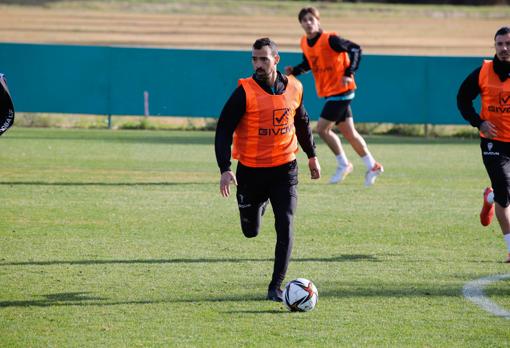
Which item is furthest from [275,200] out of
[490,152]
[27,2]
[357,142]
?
[27,2]

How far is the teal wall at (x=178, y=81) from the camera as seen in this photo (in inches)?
976

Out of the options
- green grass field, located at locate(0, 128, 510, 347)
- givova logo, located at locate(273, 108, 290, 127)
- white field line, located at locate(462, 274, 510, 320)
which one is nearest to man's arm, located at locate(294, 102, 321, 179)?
givova logo, located at locate(273, 108, 290, 127)

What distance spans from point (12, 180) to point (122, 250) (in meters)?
5.50

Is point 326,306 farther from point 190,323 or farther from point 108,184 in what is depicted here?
point 108,184

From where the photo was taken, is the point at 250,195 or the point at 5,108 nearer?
the point at 5,108

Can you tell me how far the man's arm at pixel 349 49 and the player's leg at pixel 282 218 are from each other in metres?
6.46

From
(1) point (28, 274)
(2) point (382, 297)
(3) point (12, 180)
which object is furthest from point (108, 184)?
(2) point (382, 297)

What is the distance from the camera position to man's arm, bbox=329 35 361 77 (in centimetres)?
1507

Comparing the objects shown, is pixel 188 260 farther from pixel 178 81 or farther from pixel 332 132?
pixel 178 81

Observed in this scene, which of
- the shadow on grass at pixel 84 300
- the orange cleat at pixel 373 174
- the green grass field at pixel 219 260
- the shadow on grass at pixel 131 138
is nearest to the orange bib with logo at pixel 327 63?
the orange cleat at pixel 373 174

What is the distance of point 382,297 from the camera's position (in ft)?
28.4

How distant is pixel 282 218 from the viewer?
8516 millimetres

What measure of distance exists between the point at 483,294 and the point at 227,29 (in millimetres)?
38125

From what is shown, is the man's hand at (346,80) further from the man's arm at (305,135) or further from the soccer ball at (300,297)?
the soccer ball at (300,297)
